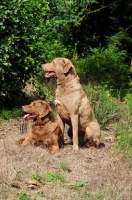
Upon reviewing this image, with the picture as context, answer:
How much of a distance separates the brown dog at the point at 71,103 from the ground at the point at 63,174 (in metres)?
0.31

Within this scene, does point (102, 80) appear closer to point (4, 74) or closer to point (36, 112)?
point (4, 74)

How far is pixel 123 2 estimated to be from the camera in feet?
57.2

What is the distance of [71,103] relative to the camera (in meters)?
7.80

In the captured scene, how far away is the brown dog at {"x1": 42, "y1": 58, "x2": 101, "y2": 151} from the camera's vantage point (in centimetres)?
780

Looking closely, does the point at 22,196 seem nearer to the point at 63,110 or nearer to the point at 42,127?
the point at 42,127

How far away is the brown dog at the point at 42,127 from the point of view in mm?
7516

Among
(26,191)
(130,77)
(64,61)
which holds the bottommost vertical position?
(130,77)

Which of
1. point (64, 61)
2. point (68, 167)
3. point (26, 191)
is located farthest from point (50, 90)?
point (26, 191)

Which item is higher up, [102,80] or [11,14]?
[11,14]

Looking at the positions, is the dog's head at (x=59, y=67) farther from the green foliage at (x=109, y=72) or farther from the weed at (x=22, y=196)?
the green foliage at (x=109, y=72)

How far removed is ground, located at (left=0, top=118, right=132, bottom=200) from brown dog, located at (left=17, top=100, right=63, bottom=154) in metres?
0.14

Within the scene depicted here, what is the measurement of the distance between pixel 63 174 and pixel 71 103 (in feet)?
5.53

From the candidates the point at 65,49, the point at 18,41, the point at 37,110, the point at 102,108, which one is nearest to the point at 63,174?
the point at 37,110

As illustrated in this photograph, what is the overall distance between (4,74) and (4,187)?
4961 millimetres
